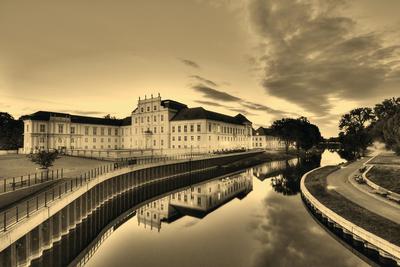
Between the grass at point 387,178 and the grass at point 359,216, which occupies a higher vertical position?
the grass at point 387,178

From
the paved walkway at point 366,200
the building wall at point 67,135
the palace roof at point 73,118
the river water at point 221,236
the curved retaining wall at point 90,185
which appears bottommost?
the river water at point 221,236

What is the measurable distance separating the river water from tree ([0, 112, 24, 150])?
63.1 meters

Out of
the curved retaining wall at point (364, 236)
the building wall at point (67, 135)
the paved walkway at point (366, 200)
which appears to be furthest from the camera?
the building wall at point (67, 135)

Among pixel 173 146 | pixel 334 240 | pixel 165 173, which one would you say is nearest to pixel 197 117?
pixel 173 146

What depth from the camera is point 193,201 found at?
32500mm

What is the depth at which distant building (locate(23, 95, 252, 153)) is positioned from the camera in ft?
222

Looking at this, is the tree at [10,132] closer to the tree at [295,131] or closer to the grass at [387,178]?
the grass at [387,178]

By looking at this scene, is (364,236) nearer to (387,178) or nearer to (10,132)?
(387,178)

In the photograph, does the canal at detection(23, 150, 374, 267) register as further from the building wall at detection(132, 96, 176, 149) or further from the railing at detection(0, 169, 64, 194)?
the building wall at detection(132, 96, 176, 149)

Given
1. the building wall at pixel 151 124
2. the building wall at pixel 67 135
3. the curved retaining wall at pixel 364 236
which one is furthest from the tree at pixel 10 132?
the curved retaining wall at pixel 364 236

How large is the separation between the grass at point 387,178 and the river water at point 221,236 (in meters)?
9.09

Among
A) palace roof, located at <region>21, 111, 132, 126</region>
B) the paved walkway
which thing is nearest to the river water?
the paved walkway

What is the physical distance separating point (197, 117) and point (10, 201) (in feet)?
185

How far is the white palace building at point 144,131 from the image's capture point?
6750cm
